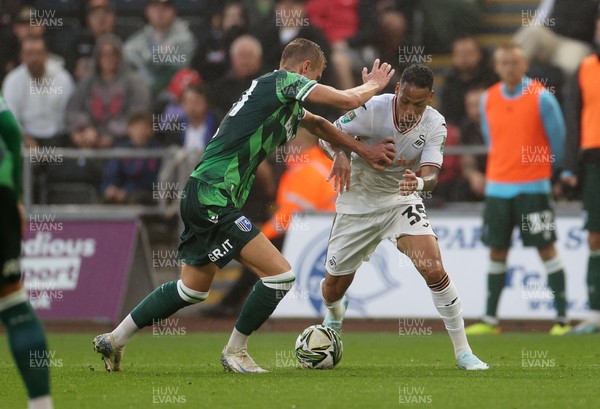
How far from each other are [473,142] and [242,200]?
305 inches

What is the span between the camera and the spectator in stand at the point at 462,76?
15.9m

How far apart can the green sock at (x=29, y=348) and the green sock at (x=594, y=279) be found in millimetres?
8733

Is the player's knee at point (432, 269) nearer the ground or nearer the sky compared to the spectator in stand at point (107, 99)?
nearer the ground

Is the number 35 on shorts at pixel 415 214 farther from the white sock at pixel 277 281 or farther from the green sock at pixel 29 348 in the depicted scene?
the green sock at pixel 29 348

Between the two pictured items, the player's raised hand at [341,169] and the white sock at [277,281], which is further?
the player's raised hand at [341,169]

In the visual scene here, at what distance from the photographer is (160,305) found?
8.75m

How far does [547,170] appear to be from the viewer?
13305 millimetres

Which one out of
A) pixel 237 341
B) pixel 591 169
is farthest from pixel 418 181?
pixel 591 169

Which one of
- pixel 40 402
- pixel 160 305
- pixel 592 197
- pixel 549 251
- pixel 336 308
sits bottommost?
pixel 549 251

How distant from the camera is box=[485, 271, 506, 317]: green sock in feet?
43.6

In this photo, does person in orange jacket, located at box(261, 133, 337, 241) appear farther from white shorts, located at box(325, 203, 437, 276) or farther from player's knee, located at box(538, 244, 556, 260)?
white shorts, located at box(325, 203, 437, 276)

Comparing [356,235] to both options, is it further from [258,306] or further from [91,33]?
[91,33]

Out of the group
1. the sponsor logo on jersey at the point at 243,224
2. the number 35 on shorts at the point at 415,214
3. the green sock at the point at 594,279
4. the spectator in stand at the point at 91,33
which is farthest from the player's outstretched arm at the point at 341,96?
the spectator in stand at the point at 91,33

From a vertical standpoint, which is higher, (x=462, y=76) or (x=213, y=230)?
(x=462, y=76)
